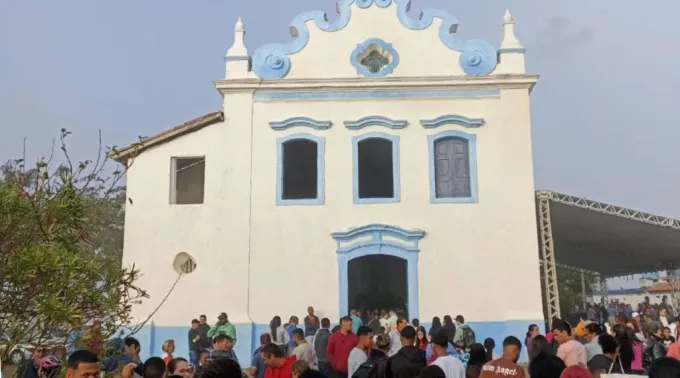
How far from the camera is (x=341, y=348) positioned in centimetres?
922

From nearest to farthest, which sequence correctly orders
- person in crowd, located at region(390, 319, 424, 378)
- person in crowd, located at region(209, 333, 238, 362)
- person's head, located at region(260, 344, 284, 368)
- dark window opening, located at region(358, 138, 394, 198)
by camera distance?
1. person in crowd, located at region(390, 319, 424, 378)
2. person's head, located at region(260, 344, 284, 368)
3. person in crowd, located at region(209, 333, 238, 362)
4. dark window opening, located at region(358, 138, 394, 198)

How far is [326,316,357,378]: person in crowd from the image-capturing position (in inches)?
362

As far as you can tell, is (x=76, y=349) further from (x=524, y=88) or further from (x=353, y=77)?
(x=524, y=88)

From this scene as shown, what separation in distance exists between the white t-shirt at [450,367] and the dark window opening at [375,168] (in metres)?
9.20

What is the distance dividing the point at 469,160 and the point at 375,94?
2652mm

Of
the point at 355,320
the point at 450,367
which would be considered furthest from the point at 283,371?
the point at 355,320

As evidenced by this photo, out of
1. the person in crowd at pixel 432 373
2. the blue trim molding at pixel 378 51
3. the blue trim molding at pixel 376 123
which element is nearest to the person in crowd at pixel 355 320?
the blue trim molding at pixel 376 123

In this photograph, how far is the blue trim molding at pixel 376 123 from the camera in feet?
51.3

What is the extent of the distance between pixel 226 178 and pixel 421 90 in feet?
16.2

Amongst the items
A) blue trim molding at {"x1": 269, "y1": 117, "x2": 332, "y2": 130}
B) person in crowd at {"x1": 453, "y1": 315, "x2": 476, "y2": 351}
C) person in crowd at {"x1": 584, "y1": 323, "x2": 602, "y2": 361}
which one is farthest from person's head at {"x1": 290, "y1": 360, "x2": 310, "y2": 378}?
blue trim molding at {"x1": 269, "y1": 117, "x2": 332, "y2": 130}

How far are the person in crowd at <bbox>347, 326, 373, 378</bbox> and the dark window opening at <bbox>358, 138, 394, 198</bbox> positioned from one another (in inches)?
308

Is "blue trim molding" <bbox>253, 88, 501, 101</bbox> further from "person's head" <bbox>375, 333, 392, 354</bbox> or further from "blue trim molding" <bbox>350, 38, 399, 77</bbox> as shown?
"person's head" <bbox>375, 333, 392, 354</bbox>

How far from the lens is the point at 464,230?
49.8 feet

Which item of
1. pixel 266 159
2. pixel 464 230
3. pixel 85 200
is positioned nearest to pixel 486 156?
pixel 464 230
